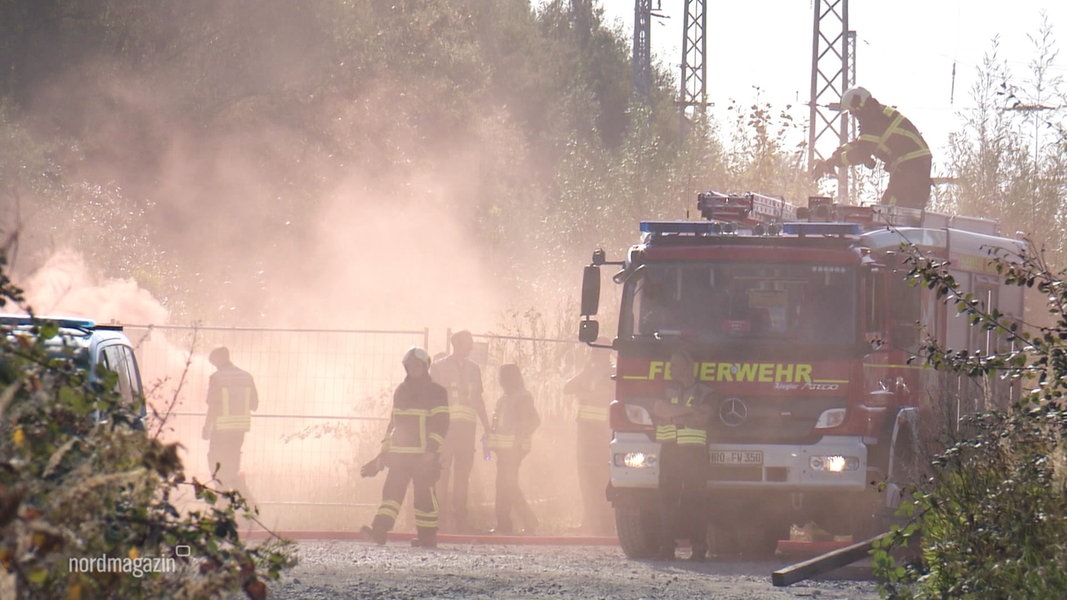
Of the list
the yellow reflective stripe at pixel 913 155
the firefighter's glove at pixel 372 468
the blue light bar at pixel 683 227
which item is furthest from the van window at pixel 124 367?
the yellow reflective stripe at pixel 913 155

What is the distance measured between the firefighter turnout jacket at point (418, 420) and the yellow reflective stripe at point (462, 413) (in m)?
1.62

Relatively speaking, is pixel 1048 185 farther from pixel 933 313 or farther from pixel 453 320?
pixel 933 313

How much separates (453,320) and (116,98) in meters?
8.43

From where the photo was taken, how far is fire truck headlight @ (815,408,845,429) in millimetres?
11625

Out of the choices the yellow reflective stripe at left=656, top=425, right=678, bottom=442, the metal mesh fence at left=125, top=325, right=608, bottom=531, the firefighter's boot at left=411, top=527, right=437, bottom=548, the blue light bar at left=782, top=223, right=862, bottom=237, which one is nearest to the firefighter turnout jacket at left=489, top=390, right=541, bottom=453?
the metal mesh fence at left=125, top=325, right=608, bottom=531

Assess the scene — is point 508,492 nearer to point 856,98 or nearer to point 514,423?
point 514,423

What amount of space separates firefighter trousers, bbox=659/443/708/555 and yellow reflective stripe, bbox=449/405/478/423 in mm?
3510

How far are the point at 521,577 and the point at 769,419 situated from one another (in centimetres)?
254

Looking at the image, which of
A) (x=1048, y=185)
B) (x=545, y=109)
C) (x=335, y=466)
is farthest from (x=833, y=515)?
(x=545, y=109)

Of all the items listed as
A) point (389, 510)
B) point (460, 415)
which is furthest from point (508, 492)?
point (389, 510)

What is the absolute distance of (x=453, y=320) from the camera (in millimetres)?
29750

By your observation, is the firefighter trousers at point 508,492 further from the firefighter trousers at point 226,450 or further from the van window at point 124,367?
the van window at point 124,367

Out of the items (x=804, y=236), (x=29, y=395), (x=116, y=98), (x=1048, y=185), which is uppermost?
(x=116, y=98)

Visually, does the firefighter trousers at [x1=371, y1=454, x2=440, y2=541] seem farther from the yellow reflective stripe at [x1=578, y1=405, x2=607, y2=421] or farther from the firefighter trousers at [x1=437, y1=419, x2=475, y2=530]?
the yellow reflective stripe at [x1=578, y1=405, x2=607, y2=421]
